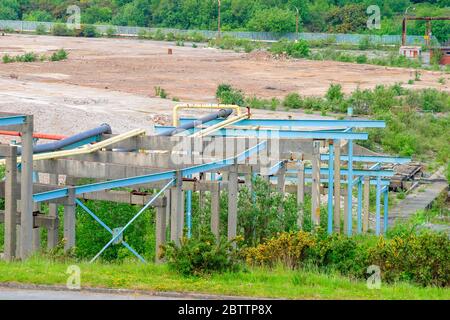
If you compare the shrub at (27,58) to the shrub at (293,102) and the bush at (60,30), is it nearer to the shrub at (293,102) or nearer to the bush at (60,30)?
the shrub at (293,102)

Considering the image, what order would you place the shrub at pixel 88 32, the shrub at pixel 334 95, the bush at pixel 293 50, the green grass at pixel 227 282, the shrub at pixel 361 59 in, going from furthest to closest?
the shrub at pixel 88 32 → the bush at pixel 293 50 → the shrub at pixel 361 59 → the shrub at pixel 334 95 → the green grass at pixel 227 282

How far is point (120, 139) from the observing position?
62.7ft

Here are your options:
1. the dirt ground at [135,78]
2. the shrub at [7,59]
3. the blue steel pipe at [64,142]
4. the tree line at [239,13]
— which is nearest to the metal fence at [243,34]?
the tree line at [239,13]

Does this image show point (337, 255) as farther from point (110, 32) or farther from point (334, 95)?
point (110, 32)

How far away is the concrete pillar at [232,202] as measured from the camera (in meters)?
17.6

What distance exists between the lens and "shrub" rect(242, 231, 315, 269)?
14.7 m

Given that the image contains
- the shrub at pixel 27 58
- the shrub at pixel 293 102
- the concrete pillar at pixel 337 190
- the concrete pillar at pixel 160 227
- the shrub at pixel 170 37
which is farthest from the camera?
the shrub at pixel 170 37

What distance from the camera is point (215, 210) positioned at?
1777 centimetres

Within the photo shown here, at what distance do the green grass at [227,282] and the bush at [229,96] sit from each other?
1434 inches

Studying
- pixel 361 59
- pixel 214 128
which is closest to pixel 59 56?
pixel 361 59

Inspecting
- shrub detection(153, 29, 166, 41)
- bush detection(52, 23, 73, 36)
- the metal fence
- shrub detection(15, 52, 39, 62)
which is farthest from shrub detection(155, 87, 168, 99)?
bush detection(52, 23, 73, 36)

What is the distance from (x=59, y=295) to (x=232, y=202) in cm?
650

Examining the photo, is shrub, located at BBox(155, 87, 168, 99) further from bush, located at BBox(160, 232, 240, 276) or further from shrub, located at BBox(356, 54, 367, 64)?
bush, located at BBox(160, 232, 240, 276)

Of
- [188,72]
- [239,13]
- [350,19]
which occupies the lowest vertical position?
[188,72]
